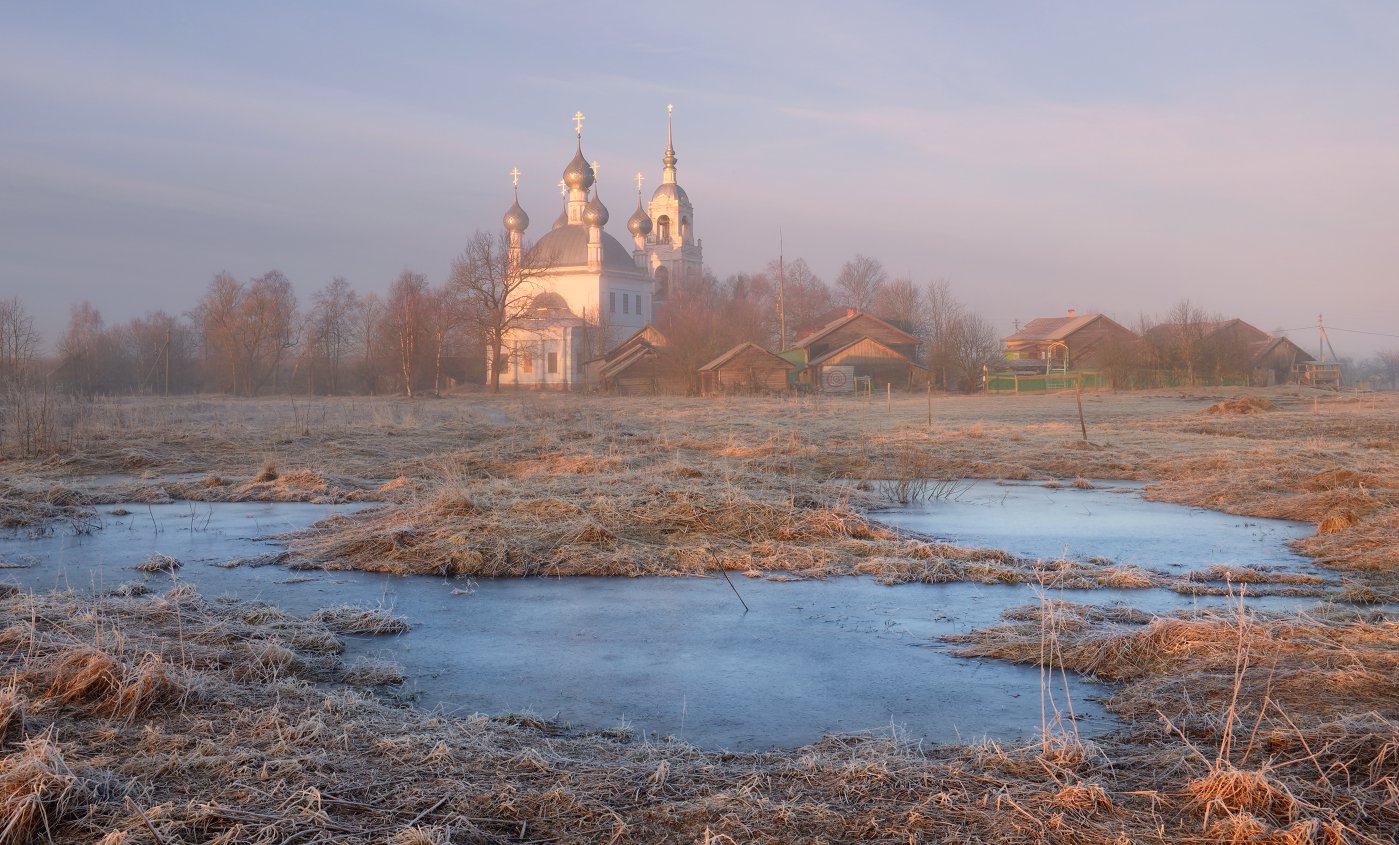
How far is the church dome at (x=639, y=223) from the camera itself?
306 feet

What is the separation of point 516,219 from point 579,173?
6051 mm

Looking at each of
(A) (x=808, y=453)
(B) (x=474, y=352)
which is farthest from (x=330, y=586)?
(B) (x=474, y=352)

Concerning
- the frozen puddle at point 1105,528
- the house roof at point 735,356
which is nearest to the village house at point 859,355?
the house roof at point 735,356

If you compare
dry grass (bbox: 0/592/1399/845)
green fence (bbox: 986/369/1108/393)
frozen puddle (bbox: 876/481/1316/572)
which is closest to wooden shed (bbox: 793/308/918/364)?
green fence (bbox: 986/369/1108/393)

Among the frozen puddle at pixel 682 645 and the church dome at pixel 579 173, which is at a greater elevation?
the church dome at pixel 579 173

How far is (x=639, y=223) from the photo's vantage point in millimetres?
93188

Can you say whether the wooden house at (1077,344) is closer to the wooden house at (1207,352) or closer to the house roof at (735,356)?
the wooden house at (1207,352)

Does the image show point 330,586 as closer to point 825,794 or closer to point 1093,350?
point 825,794

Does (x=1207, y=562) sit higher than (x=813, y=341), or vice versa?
(x=813, y=341)

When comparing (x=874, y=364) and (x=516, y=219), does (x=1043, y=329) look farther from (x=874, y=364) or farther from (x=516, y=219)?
(x=516, y=219)

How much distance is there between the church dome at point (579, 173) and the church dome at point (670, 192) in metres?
15.2

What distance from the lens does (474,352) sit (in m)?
78.7

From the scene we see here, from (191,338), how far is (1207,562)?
3552 inches

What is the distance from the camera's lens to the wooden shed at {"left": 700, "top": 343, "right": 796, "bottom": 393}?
5828cm
